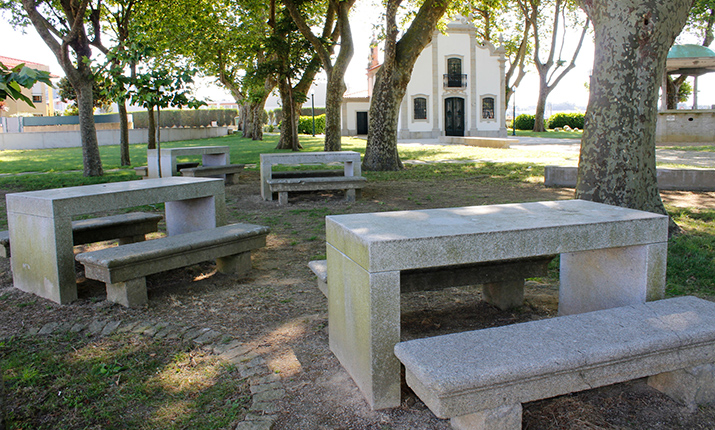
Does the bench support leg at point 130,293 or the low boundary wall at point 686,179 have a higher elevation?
the low boundary wall at point 686,179

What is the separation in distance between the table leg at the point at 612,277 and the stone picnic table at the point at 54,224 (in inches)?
133

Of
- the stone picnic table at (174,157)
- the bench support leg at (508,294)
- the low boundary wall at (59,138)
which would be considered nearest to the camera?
the bench support leg at (508,294)

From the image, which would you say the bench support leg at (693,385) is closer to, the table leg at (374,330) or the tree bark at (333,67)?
the table leg at (374,330)

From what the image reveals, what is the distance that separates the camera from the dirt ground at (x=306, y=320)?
2.69m

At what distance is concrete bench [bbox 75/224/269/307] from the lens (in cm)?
413

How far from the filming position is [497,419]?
92.0 inches

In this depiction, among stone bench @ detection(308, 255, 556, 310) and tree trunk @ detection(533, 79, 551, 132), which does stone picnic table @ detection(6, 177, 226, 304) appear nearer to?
stone bench @ detection(308, 255, 556, 310)

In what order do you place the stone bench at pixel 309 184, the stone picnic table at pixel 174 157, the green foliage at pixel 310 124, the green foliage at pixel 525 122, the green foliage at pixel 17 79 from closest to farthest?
the green foliage at pixel 17 79 < the stone bench at pixel 309 184 < the stone picnic table at pixel 174 157 < the green foliage at pixel 310 124 < the green foliage at pixel 525 122

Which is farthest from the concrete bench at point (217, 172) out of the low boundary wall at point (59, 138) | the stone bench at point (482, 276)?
the low boundary wall at point (59, 138)

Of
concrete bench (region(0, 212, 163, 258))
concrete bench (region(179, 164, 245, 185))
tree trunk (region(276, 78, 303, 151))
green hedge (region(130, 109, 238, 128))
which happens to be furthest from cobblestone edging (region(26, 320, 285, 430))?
green hedge (region(130, 109, 238, 128))

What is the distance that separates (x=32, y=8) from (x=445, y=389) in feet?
43.1

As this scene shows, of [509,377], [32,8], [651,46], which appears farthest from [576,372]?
[32,8]

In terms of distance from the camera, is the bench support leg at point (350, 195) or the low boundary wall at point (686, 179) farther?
Answer: the low boundary wall at point (686, 179)

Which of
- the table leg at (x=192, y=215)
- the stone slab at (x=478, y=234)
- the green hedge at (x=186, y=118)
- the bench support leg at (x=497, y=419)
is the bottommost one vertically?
the bench support leg at (x=497, y=419)
